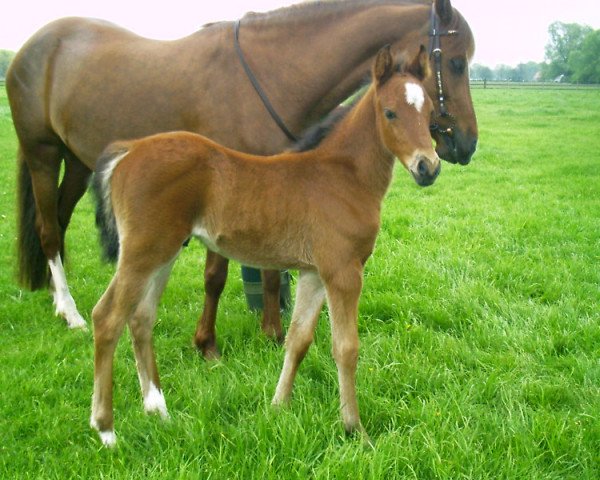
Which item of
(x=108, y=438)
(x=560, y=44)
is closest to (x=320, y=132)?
(x=108, y=438)

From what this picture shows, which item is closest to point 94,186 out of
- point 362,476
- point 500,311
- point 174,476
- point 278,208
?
point 278,208

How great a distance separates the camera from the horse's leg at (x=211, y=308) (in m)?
3.46

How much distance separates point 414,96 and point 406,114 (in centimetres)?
8

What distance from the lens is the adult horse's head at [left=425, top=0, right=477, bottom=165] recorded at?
318cm

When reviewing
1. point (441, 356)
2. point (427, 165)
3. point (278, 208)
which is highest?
point (427, 165)

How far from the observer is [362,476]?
2.09 metres

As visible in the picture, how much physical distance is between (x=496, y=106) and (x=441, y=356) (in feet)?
75.6

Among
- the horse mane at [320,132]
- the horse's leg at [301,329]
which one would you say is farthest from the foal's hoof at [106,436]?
the horse mane at [320,132]

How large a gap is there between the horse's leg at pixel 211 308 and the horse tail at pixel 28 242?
177 cm

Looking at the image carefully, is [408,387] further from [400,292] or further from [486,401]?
[400,292]

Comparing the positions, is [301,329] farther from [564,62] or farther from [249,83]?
[564,62]

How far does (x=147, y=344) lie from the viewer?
2799 mm

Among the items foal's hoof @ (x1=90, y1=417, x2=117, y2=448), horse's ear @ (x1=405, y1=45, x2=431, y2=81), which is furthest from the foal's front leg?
horse's ear @ (x1=405, y1=45, x2=431, y2=81)

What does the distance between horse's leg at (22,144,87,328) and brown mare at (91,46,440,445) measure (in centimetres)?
198
